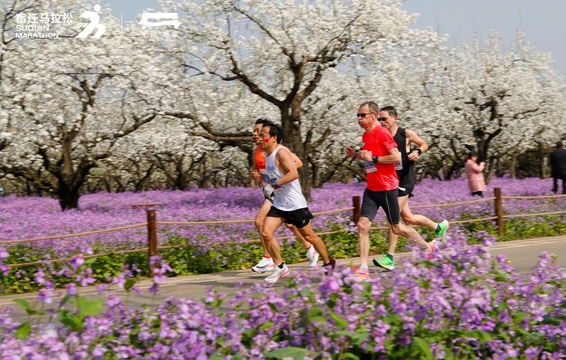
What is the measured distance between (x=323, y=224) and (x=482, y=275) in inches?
366

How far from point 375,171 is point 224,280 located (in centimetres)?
291

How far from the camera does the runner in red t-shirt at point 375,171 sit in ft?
31.6

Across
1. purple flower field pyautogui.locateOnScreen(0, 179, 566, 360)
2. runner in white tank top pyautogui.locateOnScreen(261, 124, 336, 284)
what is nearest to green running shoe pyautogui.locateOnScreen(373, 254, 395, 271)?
runner in white tank top pyautogui.locateOnScreen(261, 124, 336, 284)

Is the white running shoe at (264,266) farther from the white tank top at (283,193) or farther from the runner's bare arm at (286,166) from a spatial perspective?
the runner's bare arm at (286,166)

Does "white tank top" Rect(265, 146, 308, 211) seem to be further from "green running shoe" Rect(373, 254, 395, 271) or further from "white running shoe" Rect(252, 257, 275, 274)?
"white running shoe" Rect(252, 257, 275, 274)

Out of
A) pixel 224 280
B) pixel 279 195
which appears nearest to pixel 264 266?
pixel 224 280

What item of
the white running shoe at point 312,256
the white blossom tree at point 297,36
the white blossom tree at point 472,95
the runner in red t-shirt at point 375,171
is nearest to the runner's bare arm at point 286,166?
the runner in red t-shirt at point 375,171

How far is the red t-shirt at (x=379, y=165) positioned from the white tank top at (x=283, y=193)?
34.5 inches

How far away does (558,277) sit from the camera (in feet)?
19.2

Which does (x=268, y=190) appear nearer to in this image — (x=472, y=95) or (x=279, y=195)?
(x=279, y=195)

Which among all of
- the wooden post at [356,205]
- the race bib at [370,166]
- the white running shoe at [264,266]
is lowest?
the white running shoe at [264,266]

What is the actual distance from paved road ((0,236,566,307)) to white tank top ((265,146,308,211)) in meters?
0.76

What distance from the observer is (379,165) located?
32.1ft

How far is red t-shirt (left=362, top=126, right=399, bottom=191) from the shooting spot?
964 cm
